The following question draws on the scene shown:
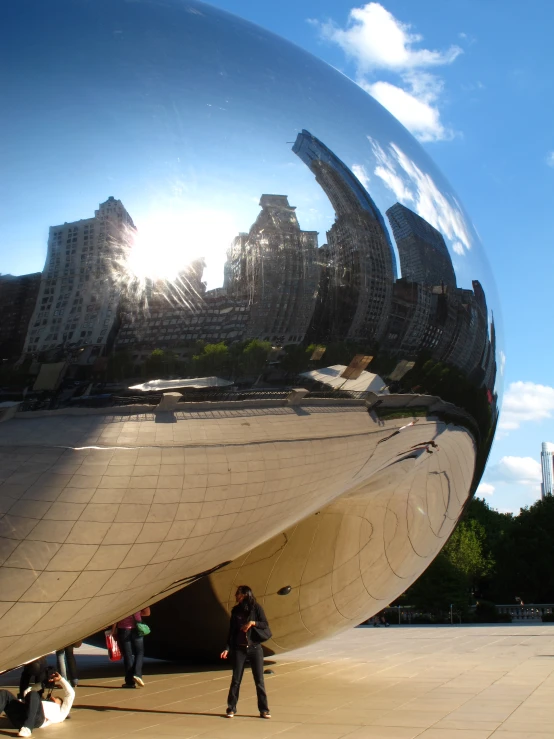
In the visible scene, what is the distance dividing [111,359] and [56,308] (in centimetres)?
36

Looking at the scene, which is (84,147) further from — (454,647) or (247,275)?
(454,647)

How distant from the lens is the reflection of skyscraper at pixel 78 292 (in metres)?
4.09

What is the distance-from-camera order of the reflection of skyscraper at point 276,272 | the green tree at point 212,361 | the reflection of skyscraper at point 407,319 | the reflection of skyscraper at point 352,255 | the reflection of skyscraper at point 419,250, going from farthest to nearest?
the reflection of skyscraper at point 419,250 → the reflection of skyscraper at point 407,319 → the reflection of skyscraper at point 352,255 → the reflection of skyscraper at point 276,272 → the green tree at point 212,361

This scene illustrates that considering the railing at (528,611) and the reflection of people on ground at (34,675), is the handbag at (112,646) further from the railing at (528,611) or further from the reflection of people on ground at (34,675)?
the railing at (528,611)

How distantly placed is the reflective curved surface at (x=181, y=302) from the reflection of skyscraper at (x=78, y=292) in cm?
1

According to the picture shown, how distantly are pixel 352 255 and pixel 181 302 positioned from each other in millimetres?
1118

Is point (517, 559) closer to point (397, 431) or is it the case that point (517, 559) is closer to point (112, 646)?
point (112, 646)

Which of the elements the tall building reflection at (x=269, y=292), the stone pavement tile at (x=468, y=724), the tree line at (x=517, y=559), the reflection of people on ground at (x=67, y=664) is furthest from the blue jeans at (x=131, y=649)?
the tree line at (x=517, y=559)

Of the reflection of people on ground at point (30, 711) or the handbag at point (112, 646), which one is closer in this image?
the reflection of people on ground at point (30, 711)

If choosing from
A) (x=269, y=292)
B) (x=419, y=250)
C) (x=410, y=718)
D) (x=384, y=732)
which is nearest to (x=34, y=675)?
(x=384, y=732)

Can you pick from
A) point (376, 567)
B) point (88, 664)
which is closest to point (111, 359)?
point (376, 567)

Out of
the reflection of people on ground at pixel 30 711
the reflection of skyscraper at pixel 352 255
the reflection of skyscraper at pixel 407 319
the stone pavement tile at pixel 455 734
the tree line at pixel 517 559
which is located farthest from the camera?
the tree line at pixel 517 559

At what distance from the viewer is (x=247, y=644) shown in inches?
245

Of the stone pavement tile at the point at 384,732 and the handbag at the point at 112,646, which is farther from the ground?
the handbag at the point at 112,646
